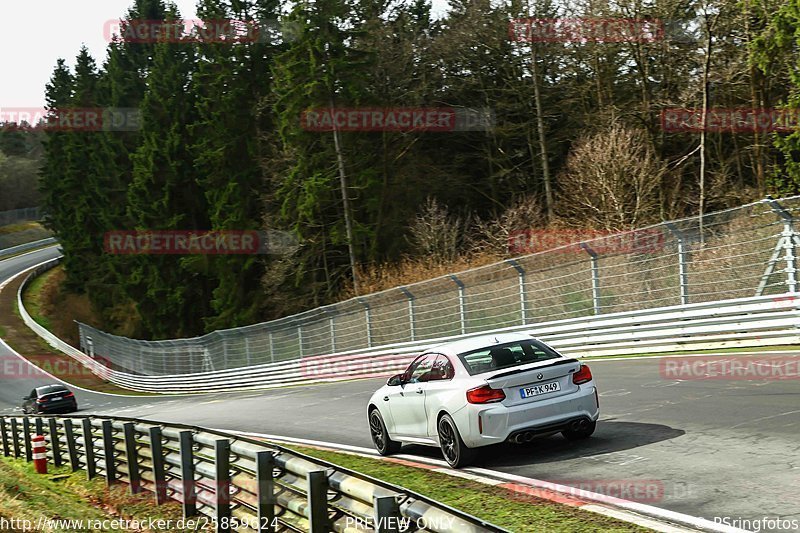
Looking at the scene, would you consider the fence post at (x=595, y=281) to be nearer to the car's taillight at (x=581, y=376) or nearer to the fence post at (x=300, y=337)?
the car's taillight at (x=581, y=376)

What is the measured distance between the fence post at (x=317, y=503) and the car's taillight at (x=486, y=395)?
3.59 m

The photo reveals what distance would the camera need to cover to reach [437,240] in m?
44.7

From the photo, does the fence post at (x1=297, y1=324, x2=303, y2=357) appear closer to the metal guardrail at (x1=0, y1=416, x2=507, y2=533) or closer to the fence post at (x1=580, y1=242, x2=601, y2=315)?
the fence post at (x1=580, y1=242, x2=601, y2=315)

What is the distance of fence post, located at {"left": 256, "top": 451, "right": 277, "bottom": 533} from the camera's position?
29.2 ft

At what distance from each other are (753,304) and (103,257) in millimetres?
64632

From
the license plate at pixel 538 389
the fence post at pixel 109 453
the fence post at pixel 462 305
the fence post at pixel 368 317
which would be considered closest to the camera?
the license plate at pixel 538 389

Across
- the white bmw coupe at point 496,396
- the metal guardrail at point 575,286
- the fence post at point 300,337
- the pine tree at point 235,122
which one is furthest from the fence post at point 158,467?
the pine tree at point 235,122

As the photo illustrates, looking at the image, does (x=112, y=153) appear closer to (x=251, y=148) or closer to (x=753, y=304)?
(x=251, y=148)

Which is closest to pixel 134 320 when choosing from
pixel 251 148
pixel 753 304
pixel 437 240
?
pixel 251 148

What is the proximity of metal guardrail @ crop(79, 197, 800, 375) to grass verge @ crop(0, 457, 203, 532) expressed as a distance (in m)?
12.0

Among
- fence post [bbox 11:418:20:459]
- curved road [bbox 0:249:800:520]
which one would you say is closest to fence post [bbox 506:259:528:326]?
curved road [bbox 0:249:800:520]

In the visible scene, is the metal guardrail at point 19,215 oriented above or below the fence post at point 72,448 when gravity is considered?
above

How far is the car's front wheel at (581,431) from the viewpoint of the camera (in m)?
11.5

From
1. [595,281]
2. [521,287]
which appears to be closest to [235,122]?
[521,287]
